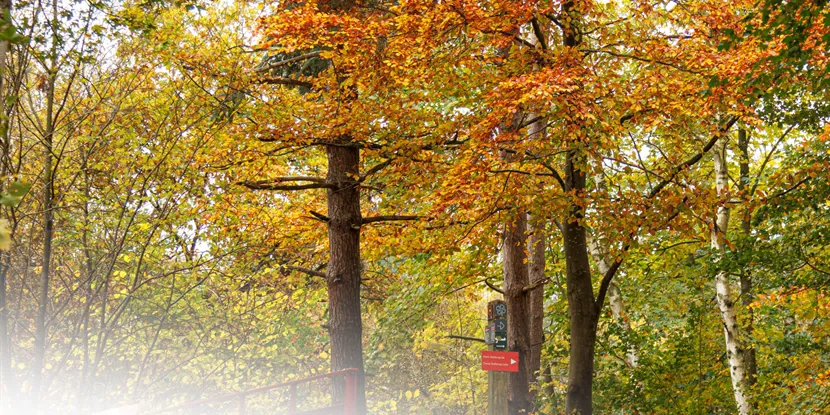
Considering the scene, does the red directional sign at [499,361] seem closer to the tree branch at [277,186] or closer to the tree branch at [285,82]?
the tree branch at [277,186]

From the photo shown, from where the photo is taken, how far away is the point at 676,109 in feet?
26.3

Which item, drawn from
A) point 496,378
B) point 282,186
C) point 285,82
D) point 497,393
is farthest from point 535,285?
point 285,82

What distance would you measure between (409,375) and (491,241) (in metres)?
16.5

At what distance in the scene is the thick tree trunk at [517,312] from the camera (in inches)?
440

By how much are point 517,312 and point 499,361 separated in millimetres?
2269

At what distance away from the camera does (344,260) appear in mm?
10852

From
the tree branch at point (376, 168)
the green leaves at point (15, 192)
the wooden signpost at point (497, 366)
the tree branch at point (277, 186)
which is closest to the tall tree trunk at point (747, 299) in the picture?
the wooden signpost at point (497, 366)

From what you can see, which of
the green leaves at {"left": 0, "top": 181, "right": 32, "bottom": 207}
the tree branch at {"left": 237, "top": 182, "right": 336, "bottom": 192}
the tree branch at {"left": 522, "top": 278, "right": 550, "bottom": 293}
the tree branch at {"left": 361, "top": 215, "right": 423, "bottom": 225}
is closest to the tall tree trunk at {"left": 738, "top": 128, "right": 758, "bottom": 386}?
the tree branch at {"left": 522, "top": 278, "right": 550, "bottom": 293}

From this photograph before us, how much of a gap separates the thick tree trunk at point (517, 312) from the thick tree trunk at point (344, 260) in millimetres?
2318

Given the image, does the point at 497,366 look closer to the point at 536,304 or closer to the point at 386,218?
A: the point at 386,218

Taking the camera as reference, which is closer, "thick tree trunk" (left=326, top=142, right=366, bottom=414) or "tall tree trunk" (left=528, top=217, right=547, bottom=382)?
"thick tree trunk" (left=326, top=142, right=366, bottom=414)

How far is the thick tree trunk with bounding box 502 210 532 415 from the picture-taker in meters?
11.2

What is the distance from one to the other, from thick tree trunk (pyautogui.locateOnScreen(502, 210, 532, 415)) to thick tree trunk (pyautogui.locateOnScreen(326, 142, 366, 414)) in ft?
7.61

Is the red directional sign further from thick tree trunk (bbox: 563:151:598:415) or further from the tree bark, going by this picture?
the tree bark
